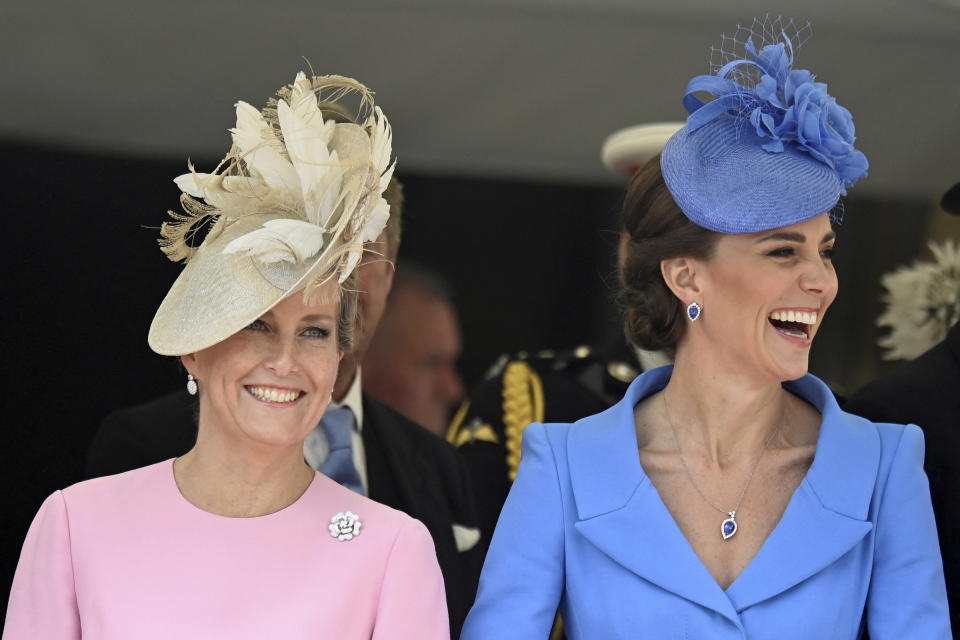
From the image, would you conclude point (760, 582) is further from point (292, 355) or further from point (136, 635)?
point (136, 635)

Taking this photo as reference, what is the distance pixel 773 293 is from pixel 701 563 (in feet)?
1.68

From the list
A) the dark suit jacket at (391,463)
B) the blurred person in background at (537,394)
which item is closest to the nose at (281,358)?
the dark suit jacket at (391,463)

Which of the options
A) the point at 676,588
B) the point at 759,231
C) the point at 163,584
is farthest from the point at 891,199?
the point at 163,584

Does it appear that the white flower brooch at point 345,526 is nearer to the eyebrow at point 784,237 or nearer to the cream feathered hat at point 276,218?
the cream feathered hat at point 276,218

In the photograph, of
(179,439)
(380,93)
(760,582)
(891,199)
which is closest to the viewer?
(760,582)

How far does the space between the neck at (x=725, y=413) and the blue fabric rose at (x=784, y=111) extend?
0.44 meters

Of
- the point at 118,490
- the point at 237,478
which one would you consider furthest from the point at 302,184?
the point at 118,490

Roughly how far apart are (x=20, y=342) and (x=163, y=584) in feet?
5.42

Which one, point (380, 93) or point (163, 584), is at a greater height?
point (380, 93)

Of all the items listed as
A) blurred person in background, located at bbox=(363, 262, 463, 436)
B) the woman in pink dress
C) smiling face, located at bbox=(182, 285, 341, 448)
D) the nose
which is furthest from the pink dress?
blurred person in background, located at bbox=(363, 262, 463, 436)

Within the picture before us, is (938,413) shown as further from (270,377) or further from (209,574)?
(209,574)

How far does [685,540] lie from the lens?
7.74 ft

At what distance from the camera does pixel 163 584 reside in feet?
7.25

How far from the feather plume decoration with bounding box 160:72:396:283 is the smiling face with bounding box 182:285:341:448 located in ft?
0.32
